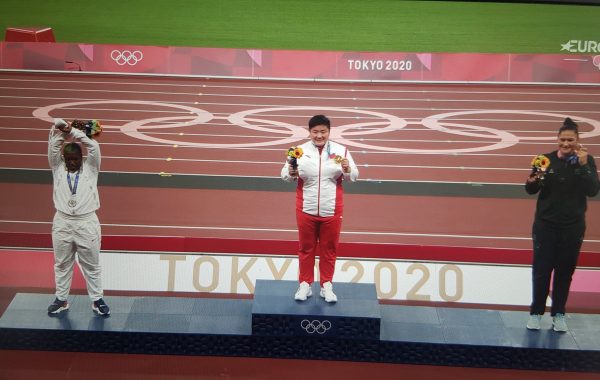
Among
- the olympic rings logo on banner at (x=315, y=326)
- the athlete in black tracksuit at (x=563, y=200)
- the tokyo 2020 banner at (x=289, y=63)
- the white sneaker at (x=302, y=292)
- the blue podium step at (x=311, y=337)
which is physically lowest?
the blue podium step at (x=311, y=337)

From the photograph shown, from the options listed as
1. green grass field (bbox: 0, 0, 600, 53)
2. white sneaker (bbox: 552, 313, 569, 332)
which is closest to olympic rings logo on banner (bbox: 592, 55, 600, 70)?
green grass field (bbox: 0, 0, 600, 53)

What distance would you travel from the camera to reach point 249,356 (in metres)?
6.29

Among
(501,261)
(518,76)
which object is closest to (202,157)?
(501,261)

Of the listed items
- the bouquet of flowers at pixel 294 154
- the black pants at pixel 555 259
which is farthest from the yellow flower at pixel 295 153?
the black pants at pixel 555 259

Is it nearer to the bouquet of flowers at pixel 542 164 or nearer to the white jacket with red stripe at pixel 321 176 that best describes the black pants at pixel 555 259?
the bouquet of flowers at pixel 542 164

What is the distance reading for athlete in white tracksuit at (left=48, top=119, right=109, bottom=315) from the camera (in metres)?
6.06

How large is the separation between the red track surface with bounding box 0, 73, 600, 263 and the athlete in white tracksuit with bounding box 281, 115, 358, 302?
189cm

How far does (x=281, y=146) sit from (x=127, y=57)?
4418 mm

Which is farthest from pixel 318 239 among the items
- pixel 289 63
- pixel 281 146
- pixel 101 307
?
pixel 289 63

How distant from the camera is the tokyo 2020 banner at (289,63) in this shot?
1355 centimetres

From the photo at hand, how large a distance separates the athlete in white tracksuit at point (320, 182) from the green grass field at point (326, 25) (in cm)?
922

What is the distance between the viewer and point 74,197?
609cm

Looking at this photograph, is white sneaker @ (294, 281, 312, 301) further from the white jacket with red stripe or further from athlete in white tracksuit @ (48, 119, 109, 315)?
athlete in white tracksuit @ (48, 119, 109, 315)

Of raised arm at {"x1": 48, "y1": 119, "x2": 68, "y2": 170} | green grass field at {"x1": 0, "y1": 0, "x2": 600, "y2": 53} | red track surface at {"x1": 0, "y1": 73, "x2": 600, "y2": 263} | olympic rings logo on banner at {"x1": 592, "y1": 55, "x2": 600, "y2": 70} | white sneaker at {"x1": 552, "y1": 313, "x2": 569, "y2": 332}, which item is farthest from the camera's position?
green grass field at {"x1": 0, "y1": 0, "x2": 600, "y2": 53}
